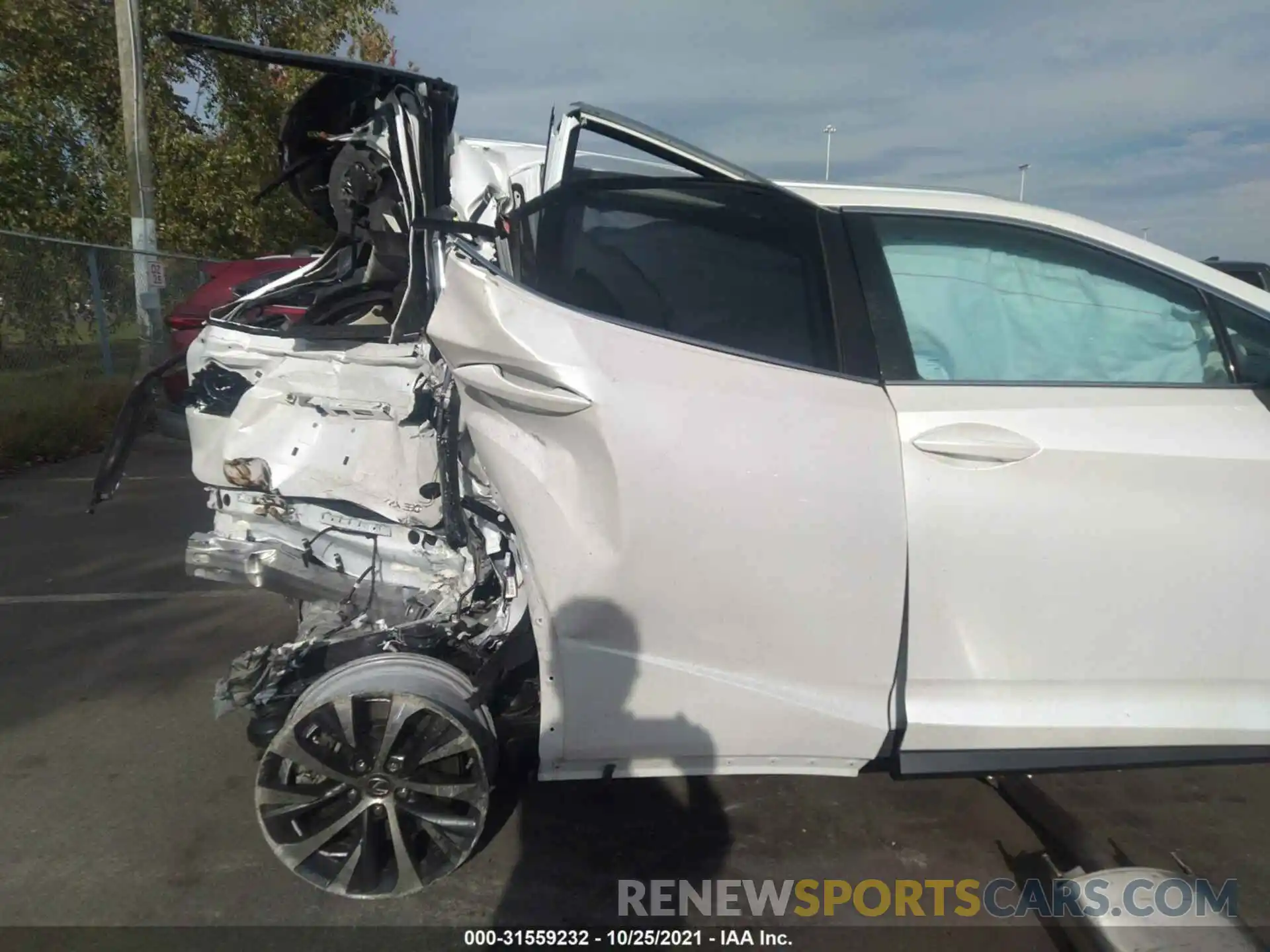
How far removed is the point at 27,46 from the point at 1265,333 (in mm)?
14409

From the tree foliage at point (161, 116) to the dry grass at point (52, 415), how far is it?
3155mm

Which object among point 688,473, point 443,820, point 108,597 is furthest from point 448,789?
point 108,597

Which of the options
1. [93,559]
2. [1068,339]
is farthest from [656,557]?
[93,559]

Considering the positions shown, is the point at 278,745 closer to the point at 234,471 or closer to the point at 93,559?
the point at 234,471

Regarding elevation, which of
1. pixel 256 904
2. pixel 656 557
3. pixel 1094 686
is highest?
pixel 656 557

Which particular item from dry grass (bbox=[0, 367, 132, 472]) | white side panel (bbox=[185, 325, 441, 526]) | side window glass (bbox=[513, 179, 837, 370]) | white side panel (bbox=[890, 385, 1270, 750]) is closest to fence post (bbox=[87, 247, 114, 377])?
dry grass (bbox=[0, 367, 132, 472])

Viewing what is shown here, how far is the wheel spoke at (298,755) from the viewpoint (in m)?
2.62

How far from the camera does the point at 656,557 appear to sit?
237 centimetres

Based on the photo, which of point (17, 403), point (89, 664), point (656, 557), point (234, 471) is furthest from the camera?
point (17, 403)

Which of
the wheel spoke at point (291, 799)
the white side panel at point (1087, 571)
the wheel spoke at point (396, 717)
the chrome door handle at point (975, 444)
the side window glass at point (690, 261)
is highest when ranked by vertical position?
the side window glass at point (690, 261)

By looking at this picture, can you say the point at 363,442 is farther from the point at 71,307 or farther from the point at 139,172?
the point at 139,172

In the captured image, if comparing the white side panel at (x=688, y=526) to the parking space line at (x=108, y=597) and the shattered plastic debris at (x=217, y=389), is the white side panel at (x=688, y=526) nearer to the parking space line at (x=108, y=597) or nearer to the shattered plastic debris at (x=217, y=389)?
the shattered plastic debris at (x=217, y=389)

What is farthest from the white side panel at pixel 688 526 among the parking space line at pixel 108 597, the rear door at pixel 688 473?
the parking space line at pixel 108 597

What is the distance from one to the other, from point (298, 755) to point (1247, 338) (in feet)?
9.72
